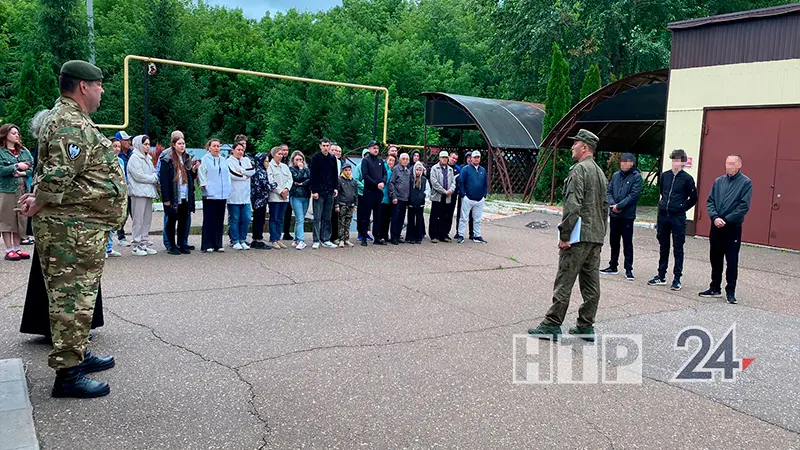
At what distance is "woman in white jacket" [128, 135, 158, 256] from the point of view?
358 inches

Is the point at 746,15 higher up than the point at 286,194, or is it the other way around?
the point at 746,15

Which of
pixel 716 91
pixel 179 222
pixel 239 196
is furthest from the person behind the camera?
pixel 716 91

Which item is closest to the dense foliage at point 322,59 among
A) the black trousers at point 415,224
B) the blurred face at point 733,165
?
the black trousers at point 415,224

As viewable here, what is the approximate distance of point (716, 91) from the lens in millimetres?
13664

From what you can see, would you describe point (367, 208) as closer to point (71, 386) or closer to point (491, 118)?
point (71, 386)

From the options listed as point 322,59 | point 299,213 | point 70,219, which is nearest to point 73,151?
point 70,219

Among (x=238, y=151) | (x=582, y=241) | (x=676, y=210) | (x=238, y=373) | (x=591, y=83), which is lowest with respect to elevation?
(x=238, y=373)

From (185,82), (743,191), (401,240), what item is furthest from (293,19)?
(743,191)

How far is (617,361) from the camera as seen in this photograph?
5.28 m

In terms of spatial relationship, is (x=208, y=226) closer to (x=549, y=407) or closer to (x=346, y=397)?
(x=346, y=397)

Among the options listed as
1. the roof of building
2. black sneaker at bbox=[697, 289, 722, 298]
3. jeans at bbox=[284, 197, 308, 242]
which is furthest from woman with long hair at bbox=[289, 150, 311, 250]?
the roof of building

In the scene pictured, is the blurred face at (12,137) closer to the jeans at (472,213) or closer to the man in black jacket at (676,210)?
Answer: the jeans at (472,213)

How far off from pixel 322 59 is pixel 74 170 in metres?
27.2

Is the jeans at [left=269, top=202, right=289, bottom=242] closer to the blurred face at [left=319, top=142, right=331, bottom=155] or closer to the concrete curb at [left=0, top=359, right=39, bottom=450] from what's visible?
the blurred face at [left=319, top=142, right=331, bottom=155]
